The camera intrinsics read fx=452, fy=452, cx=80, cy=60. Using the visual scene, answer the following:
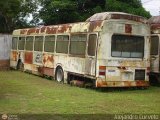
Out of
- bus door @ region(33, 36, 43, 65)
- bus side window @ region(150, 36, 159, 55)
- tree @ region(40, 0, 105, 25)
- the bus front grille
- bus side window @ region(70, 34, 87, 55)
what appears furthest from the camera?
tree @ region(40, 0, 105, 25)

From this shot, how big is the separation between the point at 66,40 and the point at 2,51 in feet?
33.6

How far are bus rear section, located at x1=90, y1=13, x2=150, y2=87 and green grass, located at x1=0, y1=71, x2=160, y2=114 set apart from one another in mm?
508

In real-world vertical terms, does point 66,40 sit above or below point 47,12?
below

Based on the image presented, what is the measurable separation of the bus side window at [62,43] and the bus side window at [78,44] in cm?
66

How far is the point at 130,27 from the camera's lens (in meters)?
17.7

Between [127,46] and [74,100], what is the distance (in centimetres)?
431

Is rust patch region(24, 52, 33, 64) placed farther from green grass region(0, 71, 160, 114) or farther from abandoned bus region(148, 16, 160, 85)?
abandoned bus region(148, 16, 160, 85)

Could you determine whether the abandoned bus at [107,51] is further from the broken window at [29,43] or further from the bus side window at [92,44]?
the broken window at [29,43]

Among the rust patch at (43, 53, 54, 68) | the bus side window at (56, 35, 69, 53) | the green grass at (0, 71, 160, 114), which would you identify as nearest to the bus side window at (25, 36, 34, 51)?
the rust patch at (43, 53, 54, 68)

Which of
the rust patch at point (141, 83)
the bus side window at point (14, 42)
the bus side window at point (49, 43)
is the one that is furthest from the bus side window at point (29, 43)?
the rust patch at point (141, 83)

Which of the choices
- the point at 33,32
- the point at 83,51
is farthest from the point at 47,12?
the point at 83,51

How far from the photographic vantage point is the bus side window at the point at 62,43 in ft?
66.7

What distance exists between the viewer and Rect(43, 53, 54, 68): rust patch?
2195cm

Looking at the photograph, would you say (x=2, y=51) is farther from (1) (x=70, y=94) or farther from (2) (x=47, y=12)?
(1) (x=70, y=94)
